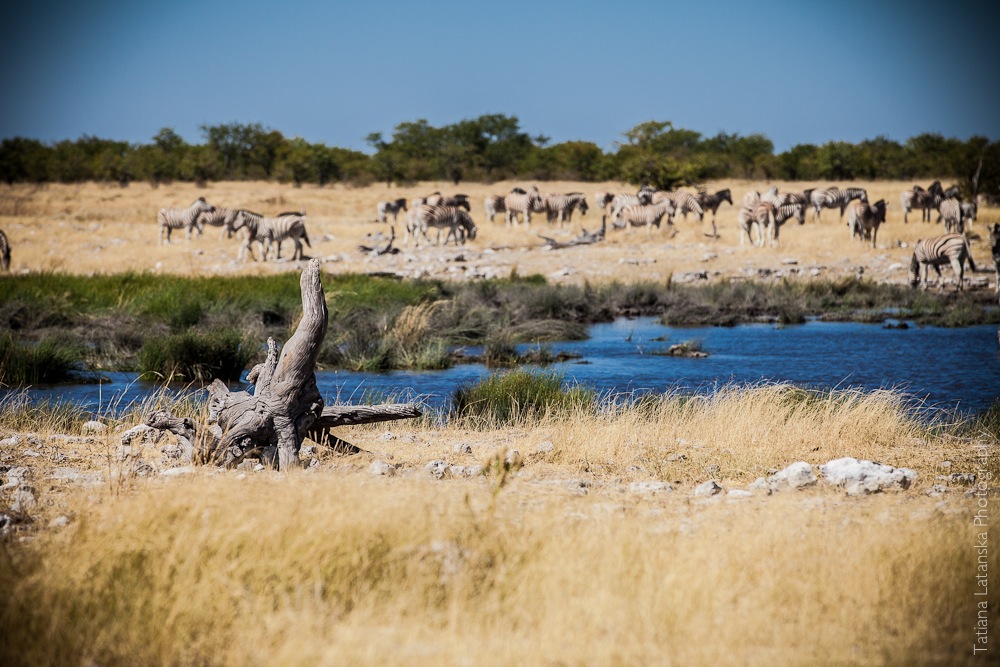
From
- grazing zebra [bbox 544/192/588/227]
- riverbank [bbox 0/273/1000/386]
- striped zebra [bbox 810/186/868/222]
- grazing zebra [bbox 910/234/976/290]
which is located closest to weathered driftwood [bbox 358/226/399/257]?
riverbank [bbox 0/273/1000/386]

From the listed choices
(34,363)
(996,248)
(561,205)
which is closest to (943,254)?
(996,248)

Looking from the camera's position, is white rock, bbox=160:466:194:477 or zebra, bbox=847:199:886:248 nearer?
white rock, bbox=160:466:194:477

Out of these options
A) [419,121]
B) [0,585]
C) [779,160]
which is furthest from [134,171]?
[0,585]

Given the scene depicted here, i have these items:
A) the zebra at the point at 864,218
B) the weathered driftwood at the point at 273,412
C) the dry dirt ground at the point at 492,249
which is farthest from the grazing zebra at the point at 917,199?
the weathered driftwood at the point at 273,412

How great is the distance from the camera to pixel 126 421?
10.1 meters

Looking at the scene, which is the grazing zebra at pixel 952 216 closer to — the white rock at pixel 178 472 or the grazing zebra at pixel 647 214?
the grazing zebra at pixel 647 214

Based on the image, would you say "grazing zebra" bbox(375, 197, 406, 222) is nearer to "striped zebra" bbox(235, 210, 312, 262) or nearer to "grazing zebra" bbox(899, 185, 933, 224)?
"striped zebra" bbox(235, 210, 312, 262)

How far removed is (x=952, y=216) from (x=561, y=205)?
48.7 feet

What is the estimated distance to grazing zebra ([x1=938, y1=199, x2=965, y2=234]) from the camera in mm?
33688

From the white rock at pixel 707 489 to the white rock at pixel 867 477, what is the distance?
0.90m

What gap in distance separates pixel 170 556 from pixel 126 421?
6065mm

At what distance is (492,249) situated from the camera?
108 feet

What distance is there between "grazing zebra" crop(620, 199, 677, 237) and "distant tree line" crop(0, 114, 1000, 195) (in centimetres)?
1491

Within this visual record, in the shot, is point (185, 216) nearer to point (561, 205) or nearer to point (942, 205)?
point (561, 205)
